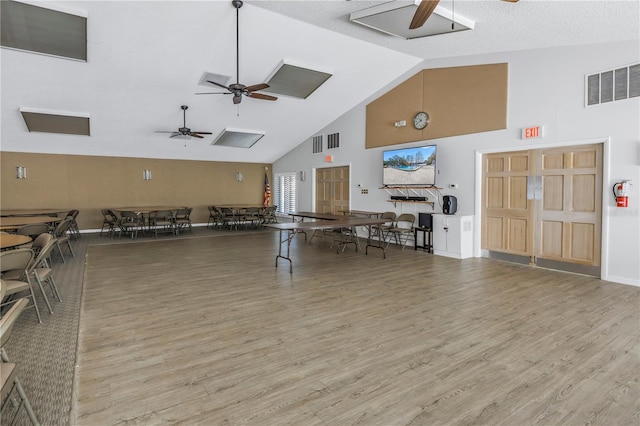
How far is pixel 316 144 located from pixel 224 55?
477cm

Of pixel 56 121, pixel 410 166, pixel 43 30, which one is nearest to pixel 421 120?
pixel 410 166

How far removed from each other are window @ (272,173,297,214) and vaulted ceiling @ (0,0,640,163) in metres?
2.89

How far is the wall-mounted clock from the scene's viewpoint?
7397 mm

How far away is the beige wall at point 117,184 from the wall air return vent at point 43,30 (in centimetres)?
556

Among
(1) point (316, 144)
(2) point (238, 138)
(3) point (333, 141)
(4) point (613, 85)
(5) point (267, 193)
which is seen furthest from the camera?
(5) point (267, 193)

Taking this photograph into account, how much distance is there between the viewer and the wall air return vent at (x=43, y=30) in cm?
475

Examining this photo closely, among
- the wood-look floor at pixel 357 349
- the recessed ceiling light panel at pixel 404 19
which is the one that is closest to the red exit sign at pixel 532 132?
the recessed ceiling light panel at pixel 404 19

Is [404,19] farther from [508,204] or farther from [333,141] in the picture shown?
[333,141]

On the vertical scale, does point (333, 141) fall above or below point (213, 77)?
below

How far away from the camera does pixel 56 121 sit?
8039mm

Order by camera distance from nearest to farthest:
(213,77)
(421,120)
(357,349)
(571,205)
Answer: (357,349), (571,205), (213,77), (421,120)

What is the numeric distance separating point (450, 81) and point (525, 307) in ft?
15.6

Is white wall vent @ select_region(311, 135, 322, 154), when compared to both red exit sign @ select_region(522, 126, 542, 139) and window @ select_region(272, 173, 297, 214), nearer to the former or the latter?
window @ select_region(272, 173, 297, 214)

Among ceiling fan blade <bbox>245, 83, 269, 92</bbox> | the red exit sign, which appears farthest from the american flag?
the red exit sign
